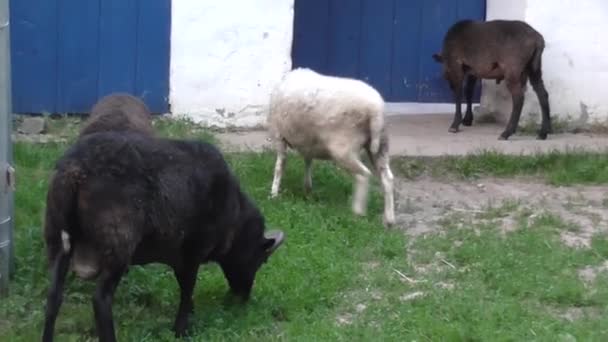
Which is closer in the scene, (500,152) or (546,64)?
(500,152)

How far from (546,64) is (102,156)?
597cm

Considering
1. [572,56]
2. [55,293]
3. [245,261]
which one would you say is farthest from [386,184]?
[572,56]

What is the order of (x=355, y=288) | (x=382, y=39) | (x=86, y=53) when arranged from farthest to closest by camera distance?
(x=382, y=39), (x=86, y=53), (x=355, y=288)

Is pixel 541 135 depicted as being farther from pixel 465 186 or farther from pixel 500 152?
pixel 465 186

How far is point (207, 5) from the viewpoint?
993cm

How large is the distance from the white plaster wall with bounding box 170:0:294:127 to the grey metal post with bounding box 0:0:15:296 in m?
3.49

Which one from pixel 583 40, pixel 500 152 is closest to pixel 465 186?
pixel 500 152

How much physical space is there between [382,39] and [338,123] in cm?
385

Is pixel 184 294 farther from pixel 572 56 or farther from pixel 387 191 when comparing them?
pixel 572 56

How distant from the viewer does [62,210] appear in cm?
547

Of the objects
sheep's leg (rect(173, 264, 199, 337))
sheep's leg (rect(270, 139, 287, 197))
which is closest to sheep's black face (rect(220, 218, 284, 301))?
sheep's leg (rect(173, 264, 199, 337))

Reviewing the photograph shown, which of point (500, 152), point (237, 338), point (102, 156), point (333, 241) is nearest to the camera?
point (102, 156)

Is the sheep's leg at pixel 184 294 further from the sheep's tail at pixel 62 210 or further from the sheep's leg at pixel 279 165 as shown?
the sheep's leg at pixel 279 165

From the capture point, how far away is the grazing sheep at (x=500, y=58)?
10172mm
